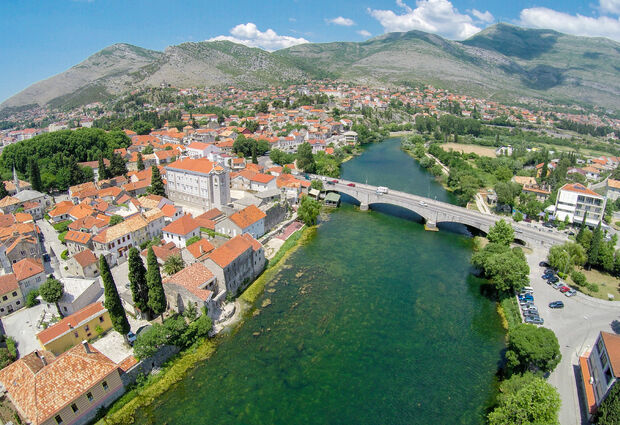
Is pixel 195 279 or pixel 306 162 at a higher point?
pixel 306 162

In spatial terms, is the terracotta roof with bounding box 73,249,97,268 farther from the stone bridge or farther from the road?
the road

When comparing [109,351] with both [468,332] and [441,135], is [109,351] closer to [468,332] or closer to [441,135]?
[468,332]

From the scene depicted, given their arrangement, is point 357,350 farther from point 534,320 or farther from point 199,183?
point 199,183

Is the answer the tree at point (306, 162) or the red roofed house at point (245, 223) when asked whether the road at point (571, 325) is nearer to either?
the red roofed house at point (245, 223)

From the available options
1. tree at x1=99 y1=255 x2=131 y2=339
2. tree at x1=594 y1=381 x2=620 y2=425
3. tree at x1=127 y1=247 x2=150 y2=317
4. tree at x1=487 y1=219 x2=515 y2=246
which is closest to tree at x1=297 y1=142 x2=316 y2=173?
tree at x1=487 y1=219 x2=515 y2=246

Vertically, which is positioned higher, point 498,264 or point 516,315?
point 498,264

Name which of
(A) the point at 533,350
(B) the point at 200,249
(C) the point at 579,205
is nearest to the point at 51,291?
(B) the point at 200,249

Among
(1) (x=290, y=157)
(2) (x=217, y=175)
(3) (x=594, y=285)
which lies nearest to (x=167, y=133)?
(1) (x=290, y=157)
